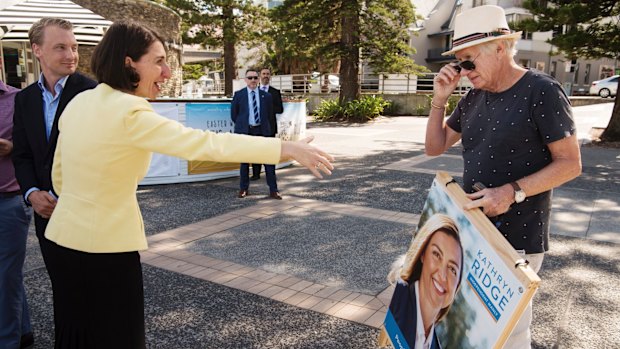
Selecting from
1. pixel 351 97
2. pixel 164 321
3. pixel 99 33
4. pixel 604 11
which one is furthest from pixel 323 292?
pixel 351 97

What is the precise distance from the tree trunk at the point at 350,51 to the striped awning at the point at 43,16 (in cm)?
1202

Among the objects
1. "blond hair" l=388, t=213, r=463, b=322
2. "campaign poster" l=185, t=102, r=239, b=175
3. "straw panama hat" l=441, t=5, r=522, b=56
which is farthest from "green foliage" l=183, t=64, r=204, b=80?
"straw panama hat" l=441, t=5, r=522, b=56

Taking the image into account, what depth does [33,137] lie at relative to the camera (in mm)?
2850

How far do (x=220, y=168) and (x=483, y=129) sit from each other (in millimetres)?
7330

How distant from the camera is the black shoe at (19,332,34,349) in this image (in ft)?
10.9

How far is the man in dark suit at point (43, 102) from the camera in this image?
2.84 metres

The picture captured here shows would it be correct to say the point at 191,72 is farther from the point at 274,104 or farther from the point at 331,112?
the point at 274,104

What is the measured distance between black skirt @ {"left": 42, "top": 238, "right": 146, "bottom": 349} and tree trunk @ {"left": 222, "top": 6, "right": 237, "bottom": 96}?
24.2 metres

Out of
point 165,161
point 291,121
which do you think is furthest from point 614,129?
point 165,161

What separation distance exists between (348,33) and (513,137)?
19.7 metres

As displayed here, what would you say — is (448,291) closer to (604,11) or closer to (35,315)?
(35,315)

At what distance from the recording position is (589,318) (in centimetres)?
377

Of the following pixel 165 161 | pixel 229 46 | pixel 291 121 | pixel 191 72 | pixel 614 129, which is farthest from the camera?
pixel 191 72

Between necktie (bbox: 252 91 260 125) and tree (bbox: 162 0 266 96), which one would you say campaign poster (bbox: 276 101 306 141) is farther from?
tree (bbox: 162 0 266 96)
